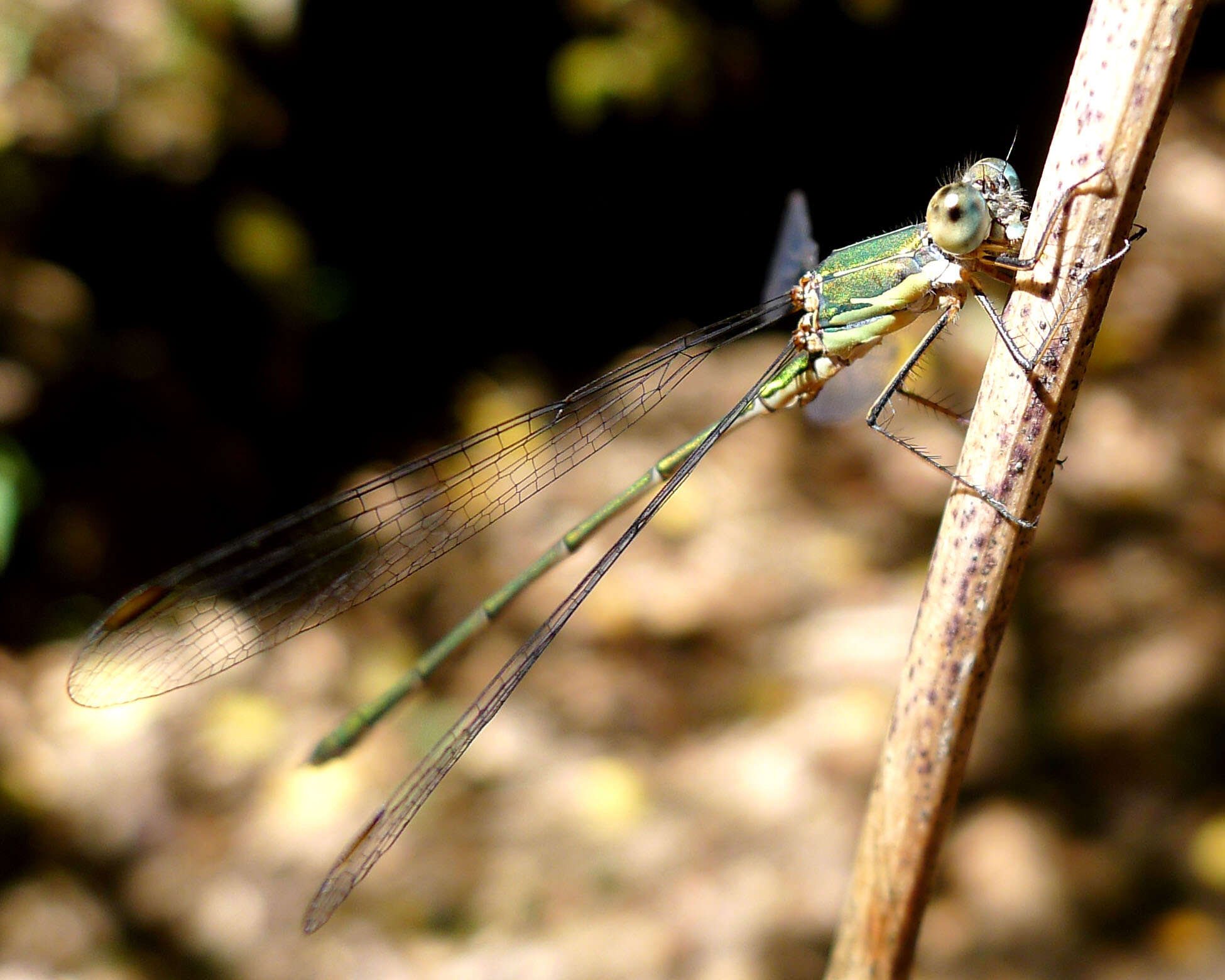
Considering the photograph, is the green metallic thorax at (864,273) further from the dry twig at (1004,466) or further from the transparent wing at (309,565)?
the dry twig at (1004,466)

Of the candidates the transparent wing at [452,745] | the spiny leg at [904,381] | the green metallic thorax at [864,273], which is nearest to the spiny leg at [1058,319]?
the spiny leg at [904,381]

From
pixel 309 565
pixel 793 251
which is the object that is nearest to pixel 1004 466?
pixel 793 251

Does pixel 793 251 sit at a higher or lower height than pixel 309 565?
higher

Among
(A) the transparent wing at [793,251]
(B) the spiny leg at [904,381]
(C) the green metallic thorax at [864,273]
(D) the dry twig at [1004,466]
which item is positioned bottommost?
(D) the dry twig at [1004,466]

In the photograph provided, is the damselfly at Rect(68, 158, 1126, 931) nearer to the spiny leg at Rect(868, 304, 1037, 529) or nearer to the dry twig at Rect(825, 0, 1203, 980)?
the spiny leg at Rect(868, 304, 1037, 529)

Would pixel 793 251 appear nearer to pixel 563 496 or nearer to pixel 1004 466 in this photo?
pixel 1004 466

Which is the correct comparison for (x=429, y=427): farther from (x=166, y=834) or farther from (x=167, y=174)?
(x=166, y=834)

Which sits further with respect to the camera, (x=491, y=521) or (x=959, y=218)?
(x=491, y=521)
